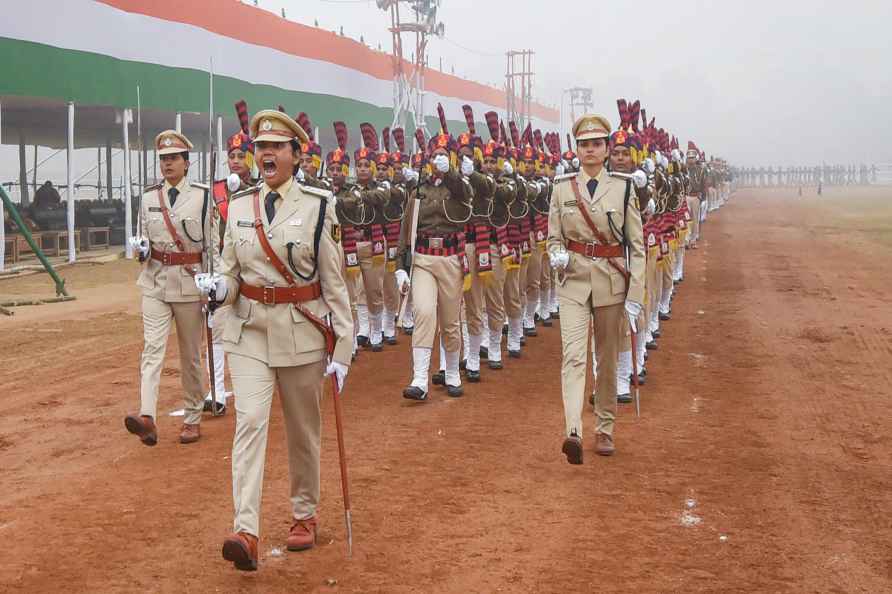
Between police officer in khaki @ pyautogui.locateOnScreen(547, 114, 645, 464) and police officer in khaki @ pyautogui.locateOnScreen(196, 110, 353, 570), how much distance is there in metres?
2.39

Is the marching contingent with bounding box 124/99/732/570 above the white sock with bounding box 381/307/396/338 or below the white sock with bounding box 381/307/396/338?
above

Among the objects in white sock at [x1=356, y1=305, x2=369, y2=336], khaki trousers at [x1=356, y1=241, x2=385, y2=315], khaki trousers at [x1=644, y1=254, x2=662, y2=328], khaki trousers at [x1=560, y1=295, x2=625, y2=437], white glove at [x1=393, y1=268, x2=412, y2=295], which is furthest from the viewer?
white sock at [x1=356, y1=305, x2=369, y2=336]

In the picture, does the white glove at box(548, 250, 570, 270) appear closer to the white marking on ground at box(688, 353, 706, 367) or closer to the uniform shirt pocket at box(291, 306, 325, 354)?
the uniform shirt pocket at box(291, 306, 325, 354)

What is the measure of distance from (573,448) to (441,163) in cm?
350

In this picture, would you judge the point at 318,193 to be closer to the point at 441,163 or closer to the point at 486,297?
the point at 441,163

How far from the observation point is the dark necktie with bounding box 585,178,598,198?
7.65 metres

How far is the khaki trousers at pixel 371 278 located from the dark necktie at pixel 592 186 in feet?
17.2

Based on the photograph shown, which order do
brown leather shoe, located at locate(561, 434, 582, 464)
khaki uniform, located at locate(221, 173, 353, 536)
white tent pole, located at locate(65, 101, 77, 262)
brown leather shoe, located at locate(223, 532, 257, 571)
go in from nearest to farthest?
1. brown leather shoe, located at locate(223, 532, 257, 571)
2. khaki uniform, located at locate(221, 173, 353, 536)
3. brown leather shoe, located at locate(561, 434, 582, 464)
4. white tent pole, located at locate(65, 101, 77, 262)

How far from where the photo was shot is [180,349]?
8000 mm

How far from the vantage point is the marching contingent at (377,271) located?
5492mm

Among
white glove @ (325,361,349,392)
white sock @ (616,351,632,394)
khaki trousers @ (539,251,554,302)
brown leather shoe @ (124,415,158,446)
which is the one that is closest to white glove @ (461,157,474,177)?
white sock @ (616,351,632,394)

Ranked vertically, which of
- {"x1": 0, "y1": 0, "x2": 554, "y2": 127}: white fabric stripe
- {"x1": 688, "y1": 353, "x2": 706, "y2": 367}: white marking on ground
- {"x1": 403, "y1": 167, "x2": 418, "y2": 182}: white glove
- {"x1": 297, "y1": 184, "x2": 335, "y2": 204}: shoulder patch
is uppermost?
{"x1": 0, "y1": 0, "x2": 554, "y2": 127}: white fabric stripe

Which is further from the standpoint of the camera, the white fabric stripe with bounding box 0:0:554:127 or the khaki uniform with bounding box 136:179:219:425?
the white fabric stripe with bounding box 0:0:554:127

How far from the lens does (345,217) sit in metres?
12.2
